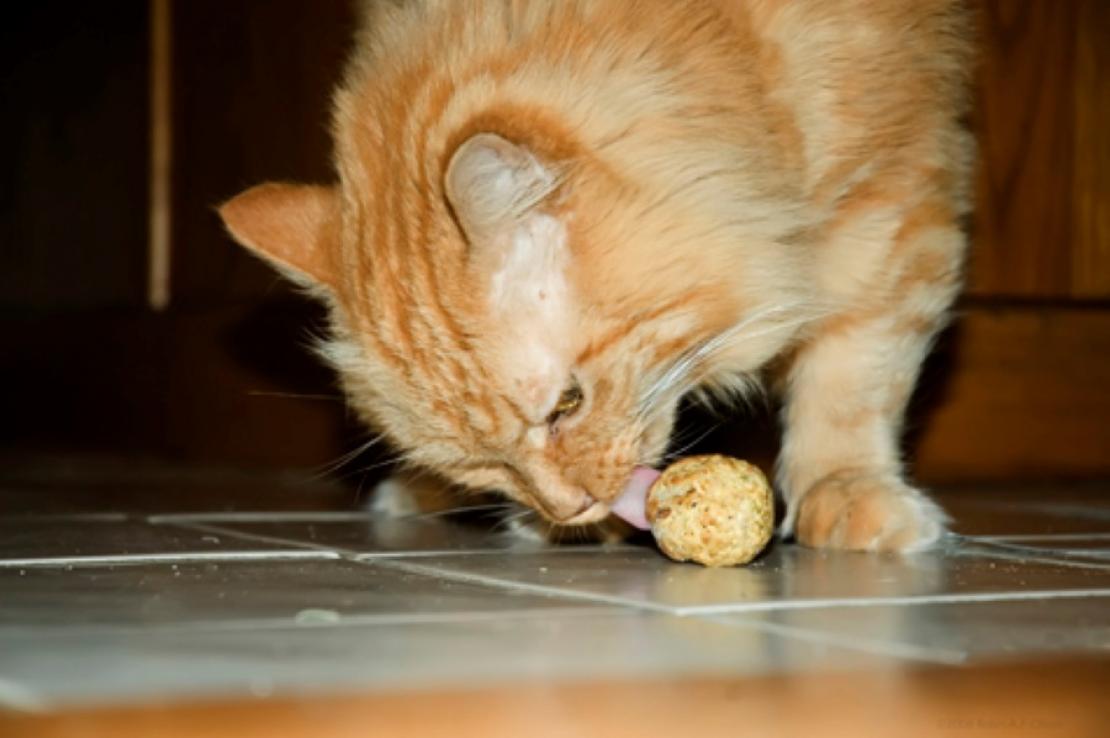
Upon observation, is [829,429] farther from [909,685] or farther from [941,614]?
[909,685]

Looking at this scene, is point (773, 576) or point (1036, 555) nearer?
point (773, 576)

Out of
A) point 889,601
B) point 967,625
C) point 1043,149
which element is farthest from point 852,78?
point 1043,149

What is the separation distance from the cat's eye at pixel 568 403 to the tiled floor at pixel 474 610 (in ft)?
0.48

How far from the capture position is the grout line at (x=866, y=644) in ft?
3.57

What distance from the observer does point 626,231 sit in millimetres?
1639

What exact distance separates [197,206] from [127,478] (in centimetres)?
66

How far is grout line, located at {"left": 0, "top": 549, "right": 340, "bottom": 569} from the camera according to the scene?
64.6 inches

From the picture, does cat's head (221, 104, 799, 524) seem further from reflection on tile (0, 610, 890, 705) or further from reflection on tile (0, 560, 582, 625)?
reflection on tile (0, 610, 890, 705)

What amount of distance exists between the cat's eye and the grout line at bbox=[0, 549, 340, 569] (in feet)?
0.91

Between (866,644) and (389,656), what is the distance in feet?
1.06

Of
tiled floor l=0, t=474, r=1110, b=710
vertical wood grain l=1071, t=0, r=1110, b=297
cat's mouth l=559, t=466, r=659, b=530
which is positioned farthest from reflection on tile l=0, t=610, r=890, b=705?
vertical wood grain l=1071, t=0, r=1110, b=297

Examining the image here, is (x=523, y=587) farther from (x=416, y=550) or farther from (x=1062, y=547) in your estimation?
(x=1062, y=547)

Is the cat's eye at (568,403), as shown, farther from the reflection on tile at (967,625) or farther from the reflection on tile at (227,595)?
the reflection on tile at (967,625)

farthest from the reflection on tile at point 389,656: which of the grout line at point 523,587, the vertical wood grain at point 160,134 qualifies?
the vertical wood grain at point 160,134
